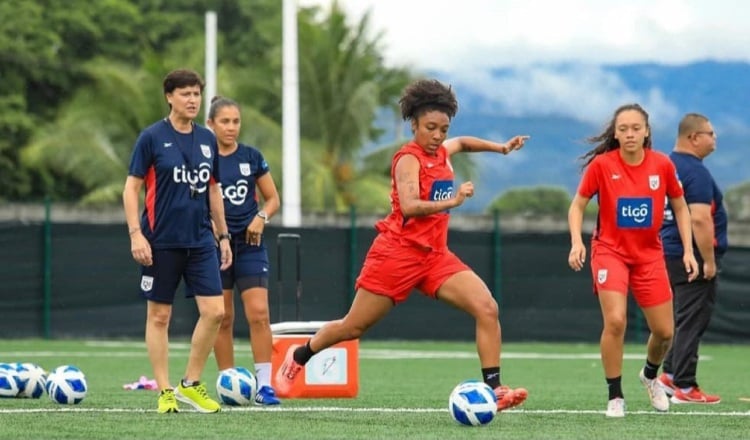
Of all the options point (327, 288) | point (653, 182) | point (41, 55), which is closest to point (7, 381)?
point (653, 182)

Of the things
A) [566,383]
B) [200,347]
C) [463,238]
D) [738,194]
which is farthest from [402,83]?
[200,347]

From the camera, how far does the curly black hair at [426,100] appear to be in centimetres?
946

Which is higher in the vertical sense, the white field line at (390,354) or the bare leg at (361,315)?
the bare leg at (361,315)

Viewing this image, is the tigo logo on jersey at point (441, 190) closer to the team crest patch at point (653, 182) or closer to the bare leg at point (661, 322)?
the team crest patch at point (653, 182)

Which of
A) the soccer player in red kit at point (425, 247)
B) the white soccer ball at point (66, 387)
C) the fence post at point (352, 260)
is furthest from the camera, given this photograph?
the fence post at point (352, 260)

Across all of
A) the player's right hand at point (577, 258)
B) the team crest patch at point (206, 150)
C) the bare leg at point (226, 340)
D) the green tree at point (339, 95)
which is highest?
the green tree at point (339, 95)

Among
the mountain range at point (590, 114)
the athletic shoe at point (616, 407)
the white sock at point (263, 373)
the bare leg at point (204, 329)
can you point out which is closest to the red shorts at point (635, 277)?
the athletic shoe at point (616, 407)

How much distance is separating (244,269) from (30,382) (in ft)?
5.35

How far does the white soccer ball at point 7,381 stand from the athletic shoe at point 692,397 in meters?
4.58

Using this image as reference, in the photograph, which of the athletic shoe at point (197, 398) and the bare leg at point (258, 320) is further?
the bare leg at point (258, 320)

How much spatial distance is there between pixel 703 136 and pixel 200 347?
159 inches

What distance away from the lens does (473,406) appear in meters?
8.91

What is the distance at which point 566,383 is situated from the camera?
13.8 m

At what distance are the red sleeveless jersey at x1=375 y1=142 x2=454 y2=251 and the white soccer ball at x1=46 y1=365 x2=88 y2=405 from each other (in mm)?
2320
